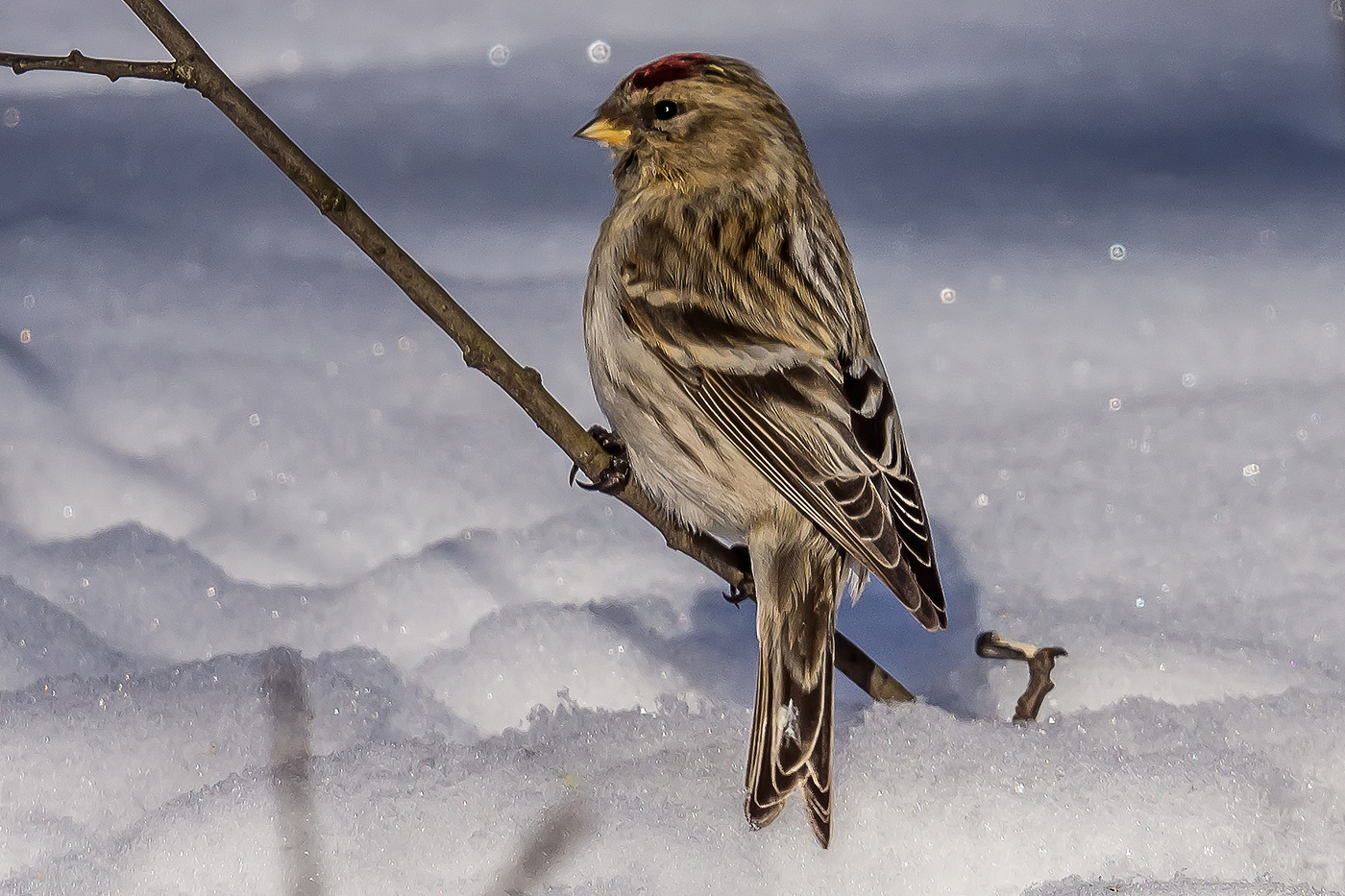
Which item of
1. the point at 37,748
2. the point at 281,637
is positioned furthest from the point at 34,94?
→ the point at 37,748

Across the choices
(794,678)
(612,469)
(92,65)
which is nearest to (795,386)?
(612,469)

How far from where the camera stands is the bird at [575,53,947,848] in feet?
4.87

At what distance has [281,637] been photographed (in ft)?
5.85

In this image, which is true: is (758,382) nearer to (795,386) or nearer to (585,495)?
(795,386)

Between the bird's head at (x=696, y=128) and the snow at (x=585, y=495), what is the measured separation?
0.52m

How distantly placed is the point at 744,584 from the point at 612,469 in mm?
207

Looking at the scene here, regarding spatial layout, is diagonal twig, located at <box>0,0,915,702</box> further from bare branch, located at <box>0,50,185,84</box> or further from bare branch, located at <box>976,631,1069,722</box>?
bare branch, located at <box>976,631,1069,722</box>

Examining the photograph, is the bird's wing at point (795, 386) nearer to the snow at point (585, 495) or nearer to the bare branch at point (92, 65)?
the snow at point (585, 495)

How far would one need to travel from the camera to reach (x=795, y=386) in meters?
1.63

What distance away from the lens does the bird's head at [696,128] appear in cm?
183

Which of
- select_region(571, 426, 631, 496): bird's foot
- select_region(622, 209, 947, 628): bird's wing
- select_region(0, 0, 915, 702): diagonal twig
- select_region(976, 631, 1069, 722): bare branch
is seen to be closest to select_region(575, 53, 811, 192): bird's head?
select_region(622, 209, 947, 628): bird's wing

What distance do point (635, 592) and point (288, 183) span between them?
1.36 metres

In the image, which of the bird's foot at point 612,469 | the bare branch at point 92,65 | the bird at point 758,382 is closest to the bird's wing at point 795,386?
the bird at point 758,382

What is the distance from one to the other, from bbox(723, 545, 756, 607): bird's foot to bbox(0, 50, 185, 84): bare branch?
818 millimetres
